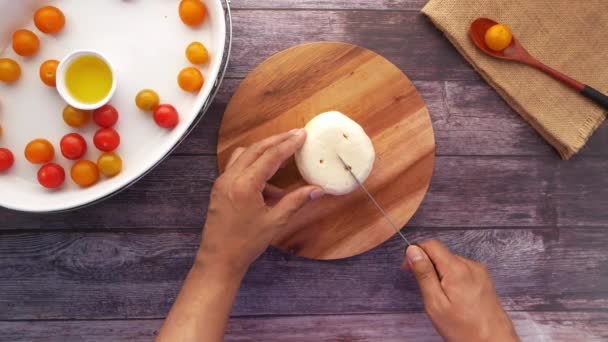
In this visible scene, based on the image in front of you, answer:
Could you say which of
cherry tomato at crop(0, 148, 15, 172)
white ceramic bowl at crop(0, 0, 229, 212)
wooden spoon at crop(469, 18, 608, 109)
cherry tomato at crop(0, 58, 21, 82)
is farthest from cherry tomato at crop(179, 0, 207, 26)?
wooden spoon at crop(469, 18, 608, 109)

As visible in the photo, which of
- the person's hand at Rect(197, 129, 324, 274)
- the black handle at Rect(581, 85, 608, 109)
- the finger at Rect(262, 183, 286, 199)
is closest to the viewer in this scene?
the person's hand at Rect(197, 129, 324, 274)

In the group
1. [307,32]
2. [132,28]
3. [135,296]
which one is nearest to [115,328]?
[135,296]

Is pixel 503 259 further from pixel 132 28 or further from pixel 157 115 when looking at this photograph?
pixel 132 28

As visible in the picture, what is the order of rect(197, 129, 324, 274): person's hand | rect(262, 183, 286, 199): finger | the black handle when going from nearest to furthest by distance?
rect(197, 129, 324, 274): person's hand < rect(262, 183, 286, 199): finger < the black handle

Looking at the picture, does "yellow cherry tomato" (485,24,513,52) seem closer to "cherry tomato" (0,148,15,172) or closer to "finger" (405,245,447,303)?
"finger" (405,245,447,303)

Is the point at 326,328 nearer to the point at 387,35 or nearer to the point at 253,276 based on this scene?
the point at 253,276

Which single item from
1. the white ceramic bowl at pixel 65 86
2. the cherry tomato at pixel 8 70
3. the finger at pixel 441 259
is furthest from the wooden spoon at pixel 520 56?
the cherry tomato at pixel 8 70
